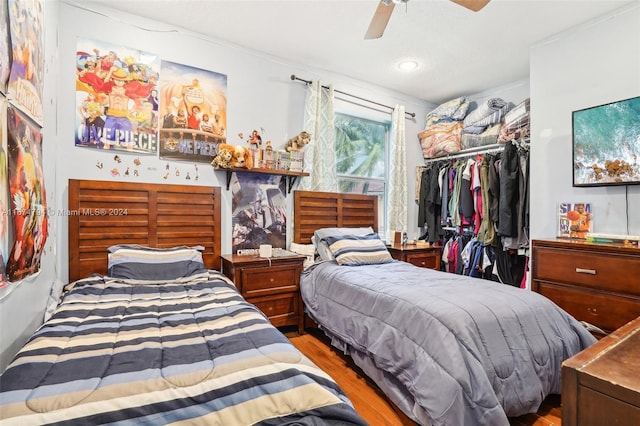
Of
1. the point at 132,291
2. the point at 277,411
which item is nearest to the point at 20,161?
the point at 132,291

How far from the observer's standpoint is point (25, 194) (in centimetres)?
142

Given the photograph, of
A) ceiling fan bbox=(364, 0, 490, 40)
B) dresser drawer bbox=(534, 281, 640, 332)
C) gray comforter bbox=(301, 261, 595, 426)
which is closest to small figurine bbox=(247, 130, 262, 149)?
ceiling fan bbox=(364, 0, 490, 40)

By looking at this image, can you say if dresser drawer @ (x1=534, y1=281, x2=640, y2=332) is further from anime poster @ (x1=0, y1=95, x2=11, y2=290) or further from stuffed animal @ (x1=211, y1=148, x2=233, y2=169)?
anime poster @ (x1=0, y1=95, x2=11, y2=290)

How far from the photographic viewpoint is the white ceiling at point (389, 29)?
2.40m

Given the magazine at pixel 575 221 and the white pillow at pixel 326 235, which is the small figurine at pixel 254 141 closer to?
the white pillow at pixel 326 235

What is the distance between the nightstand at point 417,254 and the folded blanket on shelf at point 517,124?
1449 mm

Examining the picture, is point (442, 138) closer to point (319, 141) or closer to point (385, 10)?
point (319, 141)

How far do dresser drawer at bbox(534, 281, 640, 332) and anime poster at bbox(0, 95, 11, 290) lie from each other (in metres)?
3.28

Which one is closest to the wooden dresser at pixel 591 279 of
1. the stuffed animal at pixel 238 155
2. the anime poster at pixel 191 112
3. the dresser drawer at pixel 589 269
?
the dresser drawer at pixel 589 269

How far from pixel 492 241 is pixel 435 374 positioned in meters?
2.39

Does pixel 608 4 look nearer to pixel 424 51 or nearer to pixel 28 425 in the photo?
pixel 424 51

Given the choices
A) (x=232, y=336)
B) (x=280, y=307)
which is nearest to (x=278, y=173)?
(x=280, y=307)

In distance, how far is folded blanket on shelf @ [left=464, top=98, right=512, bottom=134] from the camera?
354cm

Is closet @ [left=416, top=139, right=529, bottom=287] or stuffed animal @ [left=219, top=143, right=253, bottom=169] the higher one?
stuffed animal @ [left=219, top=143, right=253, bottom=169]
